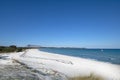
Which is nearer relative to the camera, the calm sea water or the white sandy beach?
the white sandy beach

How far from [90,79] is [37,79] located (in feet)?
10.9

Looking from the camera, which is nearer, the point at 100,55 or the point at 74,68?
the point at 74,68

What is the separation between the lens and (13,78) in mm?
10742

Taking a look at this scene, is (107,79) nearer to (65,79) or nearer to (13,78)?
(65,79)

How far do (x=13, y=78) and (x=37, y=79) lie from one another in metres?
1.59

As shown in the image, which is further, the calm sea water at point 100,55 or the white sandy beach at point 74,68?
the calm sea water at point 100,55

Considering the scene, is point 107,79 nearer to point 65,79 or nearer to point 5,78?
point 65,79

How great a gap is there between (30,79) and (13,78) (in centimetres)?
118

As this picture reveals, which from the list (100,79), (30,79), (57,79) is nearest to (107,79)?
(100,79)

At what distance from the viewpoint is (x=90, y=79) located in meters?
10.2

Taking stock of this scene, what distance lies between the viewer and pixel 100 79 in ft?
34.2

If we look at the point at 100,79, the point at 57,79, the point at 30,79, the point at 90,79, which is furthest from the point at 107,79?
the point at 30,79

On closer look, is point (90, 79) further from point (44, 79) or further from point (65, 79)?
point (44, 79)

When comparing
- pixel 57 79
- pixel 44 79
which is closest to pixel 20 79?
pixel 44 79
